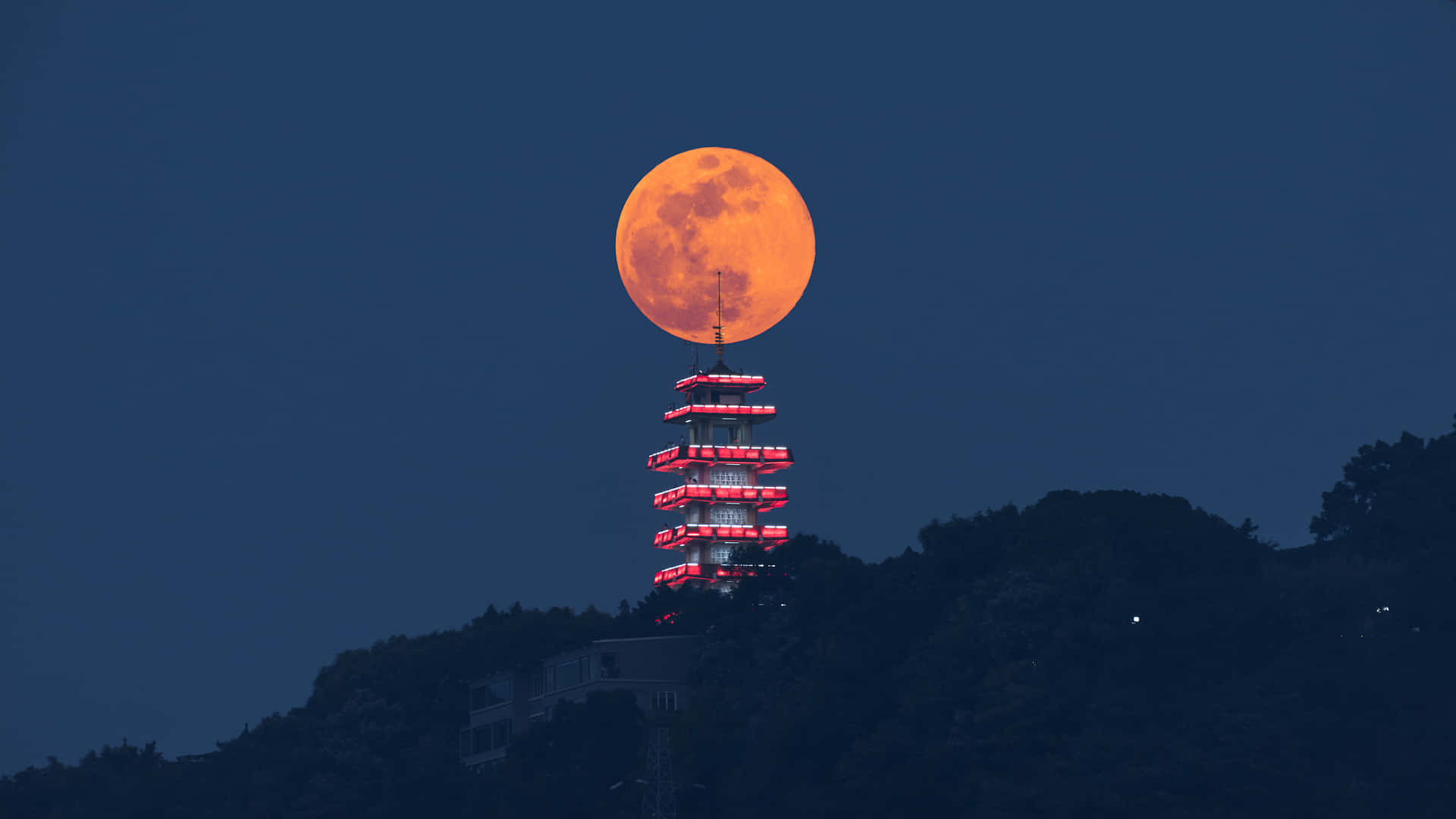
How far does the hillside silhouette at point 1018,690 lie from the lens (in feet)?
385

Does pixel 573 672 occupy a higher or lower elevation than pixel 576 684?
higher

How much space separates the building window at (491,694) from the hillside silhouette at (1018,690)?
1.42 meters

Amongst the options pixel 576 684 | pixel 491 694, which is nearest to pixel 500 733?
pixel 491 694

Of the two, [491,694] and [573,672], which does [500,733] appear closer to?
[491,694]

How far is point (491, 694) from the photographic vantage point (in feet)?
550

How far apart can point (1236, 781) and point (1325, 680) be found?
1052 cm

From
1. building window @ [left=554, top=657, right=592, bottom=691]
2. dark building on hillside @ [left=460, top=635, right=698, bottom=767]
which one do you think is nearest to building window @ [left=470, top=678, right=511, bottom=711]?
dark building on hillside @ [left=460, top=635, right=698, bottom=767]

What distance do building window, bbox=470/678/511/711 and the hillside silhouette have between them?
1420mm

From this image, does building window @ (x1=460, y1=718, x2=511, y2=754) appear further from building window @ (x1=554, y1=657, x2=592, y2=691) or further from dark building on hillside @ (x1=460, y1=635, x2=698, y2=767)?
building window @ (x1=554, y1=657, x2=592, y2=691)

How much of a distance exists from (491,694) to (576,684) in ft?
33.1

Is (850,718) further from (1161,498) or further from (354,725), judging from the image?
(354,725)

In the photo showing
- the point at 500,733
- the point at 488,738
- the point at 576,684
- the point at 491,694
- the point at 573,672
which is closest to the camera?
the point at 576,684

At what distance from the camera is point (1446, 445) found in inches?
5827

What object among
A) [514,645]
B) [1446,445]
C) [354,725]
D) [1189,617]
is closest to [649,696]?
[514,645]
